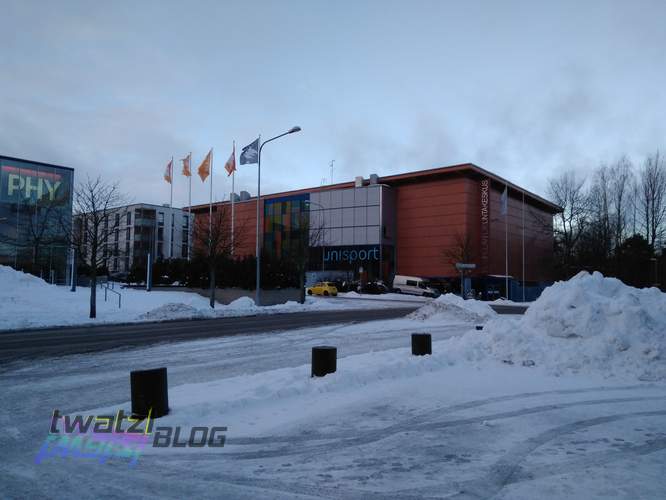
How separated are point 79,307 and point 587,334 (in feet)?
81.3

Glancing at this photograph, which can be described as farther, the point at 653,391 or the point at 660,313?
the point at 660,313

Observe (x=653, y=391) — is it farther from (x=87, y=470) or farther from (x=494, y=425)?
(x=87, y=470)

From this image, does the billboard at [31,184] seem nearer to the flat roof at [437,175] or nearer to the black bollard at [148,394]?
the flat roof at [437,175]

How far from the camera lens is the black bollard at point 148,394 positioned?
6.12 metres

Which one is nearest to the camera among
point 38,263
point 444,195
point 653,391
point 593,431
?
point 593,431

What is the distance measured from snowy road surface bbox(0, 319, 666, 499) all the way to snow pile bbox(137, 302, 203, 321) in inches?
533

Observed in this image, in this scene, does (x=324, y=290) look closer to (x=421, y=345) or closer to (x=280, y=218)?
(x=280, y=218)

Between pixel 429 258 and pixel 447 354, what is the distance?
52324mm

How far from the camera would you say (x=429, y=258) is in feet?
203

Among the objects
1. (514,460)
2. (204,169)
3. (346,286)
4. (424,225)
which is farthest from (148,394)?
(424,225)

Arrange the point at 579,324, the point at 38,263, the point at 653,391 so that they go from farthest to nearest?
the point at 38,263 < the point at 579,324 < the point at 653,391

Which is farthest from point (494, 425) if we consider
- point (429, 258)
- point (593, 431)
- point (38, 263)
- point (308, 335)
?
point (429, 258)

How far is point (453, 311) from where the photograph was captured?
23.0 meters

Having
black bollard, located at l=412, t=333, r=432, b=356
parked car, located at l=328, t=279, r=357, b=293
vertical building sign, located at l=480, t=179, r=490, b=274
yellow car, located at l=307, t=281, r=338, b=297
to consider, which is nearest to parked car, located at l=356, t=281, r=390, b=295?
parked car, located at l=328, t=279, r=357, b=293
